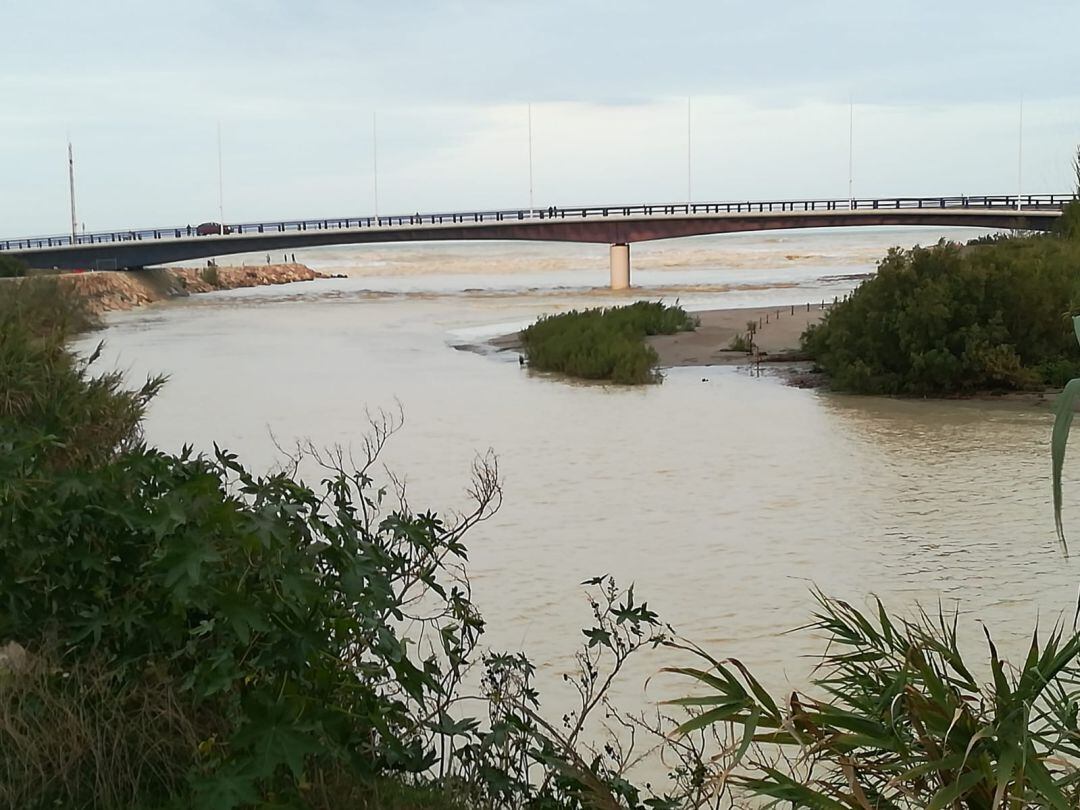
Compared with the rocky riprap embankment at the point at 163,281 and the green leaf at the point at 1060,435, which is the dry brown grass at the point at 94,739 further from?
the rocky riprap embankment at the point at 163,281

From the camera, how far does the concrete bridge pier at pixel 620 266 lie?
78969 mm

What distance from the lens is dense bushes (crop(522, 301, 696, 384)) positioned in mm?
27312

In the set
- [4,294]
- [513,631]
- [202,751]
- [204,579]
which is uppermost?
[4,294]

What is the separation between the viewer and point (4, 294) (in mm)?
11820

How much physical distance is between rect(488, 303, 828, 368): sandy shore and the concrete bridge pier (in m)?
35.6

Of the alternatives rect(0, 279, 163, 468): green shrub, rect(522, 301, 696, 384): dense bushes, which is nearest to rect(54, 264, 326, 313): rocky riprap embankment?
rect(522, 301, 696, 384): dense bushes

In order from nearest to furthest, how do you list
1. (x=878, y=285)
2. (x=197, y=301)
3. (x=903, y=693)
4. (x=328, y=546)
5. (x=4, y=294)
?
(x=903, y=693), (x=328, y=546), (x=4, y=294), (x=878, y=285), (x=197, y=301)

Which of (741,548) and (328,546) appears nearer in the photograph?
(328,546)

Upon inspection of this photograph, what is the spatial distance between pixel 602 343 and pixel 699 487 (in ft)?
45.6

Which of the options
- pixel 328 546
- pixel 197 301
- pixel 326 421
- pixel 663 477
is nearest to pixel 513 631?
pixel 328 546

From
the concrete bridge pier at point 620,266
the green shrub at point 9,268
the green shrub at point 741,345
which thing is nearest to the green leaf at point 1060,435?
the green shrub at point 741,345

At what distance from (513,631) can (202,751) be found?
15.9 feet

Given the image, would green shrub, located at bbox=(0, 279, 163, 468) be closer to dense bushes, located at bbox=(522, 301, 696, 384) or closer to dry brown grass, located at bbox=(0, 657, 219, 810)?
dry brown grass, located at bbox=(0, 657, 219, 810)

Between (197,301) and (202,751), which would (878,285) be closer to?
(202,751)
